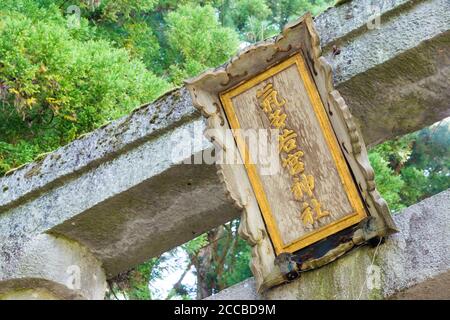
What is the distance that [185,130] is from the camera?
403 centimetres

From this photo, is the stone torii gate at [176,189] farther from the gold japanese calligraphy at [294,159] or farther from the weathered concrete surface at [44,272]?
the gold japanese calligraphy at [294,159]

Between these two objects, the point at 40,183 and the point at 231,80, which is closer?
the point at 231,80

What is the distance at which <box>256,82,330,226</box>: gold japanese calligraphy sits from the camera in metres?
3.45

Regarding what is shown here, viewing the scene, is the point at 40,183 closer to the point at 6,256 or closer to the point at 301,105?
the point at 6,256

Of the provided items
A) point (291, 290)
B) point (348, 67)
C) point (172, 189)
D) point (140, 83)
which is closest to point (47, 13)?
point (140, 83)

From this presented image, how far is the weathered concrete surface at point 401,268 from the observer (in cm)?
329

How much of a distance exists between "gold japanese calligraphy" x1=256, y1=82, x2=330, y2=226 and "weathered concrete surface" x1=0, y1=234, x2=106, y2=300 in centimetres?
140

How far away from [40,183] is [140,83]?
1.77 m

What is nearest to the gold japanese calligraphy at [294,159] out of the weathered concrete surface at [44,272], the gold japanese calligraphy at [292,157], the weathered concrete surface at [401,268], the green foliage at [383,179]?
the gold japanese calligraphy at [292,157]

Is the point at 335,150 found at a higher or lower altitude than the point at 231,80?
lower

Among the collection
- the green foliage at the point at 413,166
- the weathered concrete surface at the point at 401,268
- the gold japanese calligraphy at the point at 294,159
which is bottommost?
the weathered concrete surface at the point at 401,268

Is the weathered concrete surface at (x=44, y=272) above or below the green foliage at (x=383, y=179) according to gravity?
below

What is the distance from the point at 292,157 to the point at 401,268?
2.28 feet

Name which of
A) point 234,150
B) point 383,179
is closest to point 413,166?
point 383,179
